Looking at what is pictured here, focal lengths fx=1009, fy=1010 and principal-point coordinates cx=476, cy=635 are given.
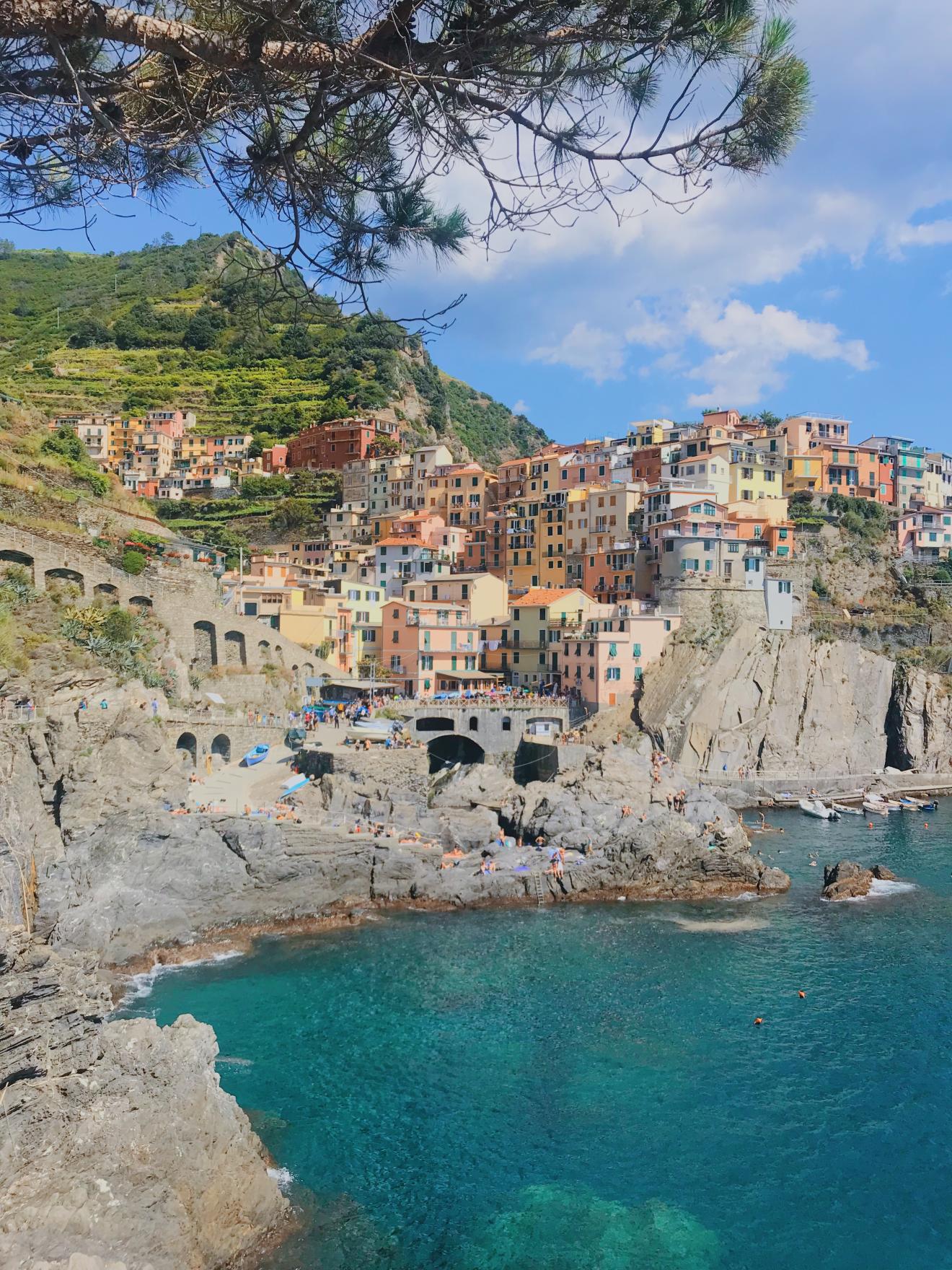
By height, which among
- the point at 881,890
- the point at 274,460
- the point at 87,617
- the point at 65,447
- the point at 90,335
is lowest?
the point at 881,890

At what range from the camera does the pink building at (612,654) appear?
4509 cm

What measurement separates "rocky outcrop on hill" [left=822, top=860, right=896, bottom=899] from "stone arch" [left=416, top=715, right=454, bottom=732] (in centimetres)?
1605

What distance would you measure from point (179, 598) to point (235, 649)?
10.9ft

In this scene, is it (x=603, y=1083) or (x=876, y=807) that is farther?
(x=876, y=807)

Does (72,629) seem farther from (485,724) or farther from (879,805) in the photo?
(879,805)

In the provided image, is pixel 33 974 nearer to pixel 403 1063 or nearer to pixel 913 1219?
pixel 403 1063

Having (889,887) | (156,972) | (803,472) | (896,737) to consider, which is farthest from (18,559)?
(803,472)

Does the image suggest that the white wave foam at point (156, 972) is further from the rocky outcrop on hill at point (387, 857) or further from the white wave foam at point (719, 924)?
the white wave foam at point (719, 924)

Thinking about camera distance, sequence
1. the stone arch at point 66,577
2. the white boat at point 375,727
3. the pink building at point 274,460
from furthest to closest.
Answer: the pink building at point 274,460
the white boat at point 375,727
the stone arch at point 66,577

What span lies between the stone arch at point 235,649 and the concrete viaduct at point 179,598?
0.03 meters

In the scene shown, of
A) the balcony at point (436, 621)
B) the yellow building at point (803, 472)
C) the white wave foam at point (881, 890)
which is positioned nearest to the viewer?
the white wave foam at point (881, 890)

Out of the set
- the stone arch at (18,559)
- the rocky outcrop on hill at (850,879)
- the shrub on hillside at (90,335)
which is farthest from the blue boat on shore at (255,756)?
the shrub on hillside at (90,335)

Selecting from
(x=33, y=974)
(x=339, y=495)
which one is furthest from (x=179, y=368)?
(x=33, y=974)

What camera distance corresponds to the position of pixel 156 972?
2583 cm
